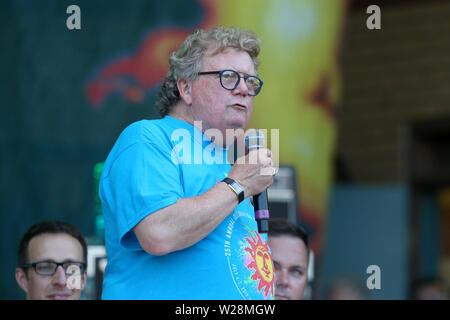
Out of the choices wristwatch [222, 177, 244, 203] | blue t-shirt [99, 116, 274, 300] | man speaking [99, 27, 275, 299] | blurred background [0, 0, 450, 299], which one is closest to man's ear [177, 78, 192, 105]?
man speaking [99, 27, 275, 299]

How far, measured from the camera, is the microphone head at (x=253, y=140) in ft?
7.04

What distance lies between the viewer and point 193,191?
1.93 meters

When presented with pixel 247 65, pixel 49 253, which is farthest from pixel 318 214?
pixel 247 65

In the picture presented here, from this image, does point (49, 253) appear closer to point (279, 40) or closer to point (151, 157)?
point (151, 157)

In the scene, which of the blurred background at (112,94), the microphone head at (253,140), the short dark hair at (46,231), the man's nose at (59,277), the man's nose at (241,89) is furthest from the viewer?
the blurred background at (112,94)

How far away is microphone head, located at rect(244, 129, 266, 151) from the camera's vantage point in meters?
→ 2.15

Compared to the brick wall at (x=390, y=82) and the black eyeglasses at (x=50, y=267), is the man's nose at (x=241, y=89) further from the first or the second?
the brick wall at (x=390, y=82)

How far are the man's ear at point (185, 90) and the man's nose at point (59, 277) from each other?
1.09 m

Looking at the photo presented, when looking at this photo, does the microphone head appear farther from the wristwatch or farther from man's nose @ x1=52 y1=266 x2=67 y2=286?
man's nose @ x1=52 y1=266 x2=67 y2=286

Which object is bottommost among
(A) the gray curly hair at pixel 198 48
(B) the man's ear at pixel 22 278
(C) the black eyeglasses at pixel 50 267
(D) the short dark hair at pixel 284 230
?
(B) the man's ear at pixel 22 278

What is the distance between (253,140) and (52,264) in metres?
1.19

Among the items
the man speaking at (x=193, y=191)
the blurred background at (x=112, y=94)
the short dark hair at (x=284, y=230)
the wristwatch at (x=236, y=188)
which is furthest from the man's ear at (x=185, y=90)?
the blurred background at (x=112, y=94)
